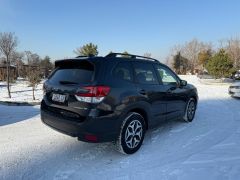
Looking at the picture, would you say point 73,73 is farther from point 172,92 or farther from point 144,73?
point 172,92

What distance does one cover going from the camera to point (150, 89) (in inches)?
178

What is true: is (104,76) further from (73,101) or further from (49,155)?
(49,155)

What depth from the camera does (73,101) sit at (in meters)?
3.67

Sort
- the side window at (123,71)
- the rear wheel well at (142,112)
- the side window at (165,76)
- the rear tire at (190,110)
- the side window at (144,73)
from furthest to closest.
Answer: the rear tire at (190,110), the side window at (165,76), the side window at (144,73), the rear wheel well at (142,112), the side window at (123,71)

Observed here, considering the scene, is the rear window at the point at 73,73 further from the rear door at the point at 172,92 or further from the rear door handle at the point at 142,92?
the rear door at the point at 172,92

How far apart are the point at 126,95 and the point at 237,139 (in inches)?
108

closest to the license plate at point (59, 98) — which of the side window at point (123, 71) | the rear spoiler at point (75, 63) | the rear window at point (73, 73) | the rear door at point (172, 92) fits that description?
the rear window at point (73, 73)

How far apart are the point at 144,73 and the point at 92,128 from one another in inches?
63.7

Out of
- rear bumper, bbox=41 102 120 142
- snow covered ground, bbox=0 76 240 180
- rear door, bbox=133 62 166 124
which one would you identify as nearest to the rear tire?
snow covered ground, bbox=0 76 240 180

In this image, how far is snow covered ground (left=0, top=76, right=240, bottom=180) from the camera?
3.43 metres

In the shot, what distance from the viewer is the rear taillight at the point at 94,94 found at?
3521 millimetres

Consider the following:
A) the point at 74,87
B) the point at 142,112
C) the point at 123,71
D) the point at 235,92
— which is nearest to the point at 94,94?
the point at 74,87

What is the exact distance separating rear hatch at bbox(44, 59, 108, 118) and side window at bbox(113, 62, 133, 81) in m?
0.35

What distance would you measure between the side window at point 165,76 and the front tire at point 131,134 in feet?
3.87
